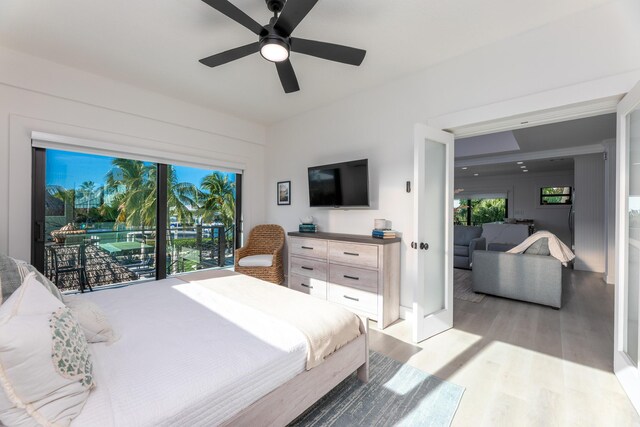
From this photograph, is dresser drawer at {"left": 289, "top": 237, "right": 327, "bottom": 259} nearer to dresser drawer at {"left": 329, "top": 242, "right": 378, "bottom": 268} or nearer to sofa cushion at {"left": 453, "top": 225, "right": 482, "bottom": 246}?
dresser drawer at {"left": 329, "top": 242, "right": 378, "bottom": 268}

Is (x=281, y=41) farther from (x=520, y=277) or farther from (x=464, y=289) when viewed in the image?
(x=464, y=289)

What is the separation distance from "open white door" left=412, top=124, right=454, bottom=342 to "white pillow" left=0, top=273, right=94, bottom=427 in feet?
7.70

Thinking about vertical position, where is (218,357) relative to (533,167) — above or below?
below

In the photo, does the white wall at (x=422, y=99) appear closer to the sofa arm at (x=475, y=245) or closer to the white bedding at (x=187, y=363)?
the white bedding at (x=187, y=363)

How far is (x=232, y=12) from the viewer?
5.62 ft

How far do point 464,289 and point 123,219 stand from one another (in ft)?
15.7

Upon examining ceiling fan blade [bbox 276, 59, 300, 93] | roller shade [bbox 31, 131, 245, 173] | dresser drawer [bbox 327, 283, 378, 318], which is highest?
ceiling fan blade [bbox 276, 59, 300, 93]

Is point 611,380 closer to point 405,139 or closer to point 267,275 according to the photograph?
point 405,139

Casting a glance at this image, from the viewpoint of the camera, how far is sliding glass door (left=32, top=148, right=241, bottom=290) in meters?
3.06

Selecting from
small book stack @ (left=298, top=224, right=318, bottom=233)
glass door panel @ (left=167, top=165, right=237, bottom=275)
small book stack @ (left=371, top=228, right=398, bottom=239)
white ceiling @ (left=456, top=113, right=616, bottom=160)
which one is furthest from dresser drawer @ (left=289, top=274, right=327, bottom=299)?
white ceiling @ (left=456, top=113, right=616, bottom=160)

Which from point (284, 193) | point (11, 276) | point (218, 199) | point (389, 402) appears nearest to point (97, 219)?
point (218, 199)

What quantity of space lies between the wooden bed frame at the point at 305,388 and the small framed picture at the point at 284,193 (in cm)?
292

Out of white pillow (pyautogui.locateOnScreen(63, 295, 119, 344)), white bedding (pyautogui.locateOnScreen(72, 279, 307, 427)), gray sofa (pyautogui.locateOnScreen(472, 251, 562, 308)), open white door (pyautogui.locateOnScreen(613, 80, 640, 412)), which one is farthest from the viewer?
gray sofa (pyautogui.locateOnScreen(472, 251, 562, 308))

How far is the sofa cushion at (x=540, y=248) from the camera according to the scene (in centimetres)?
365
